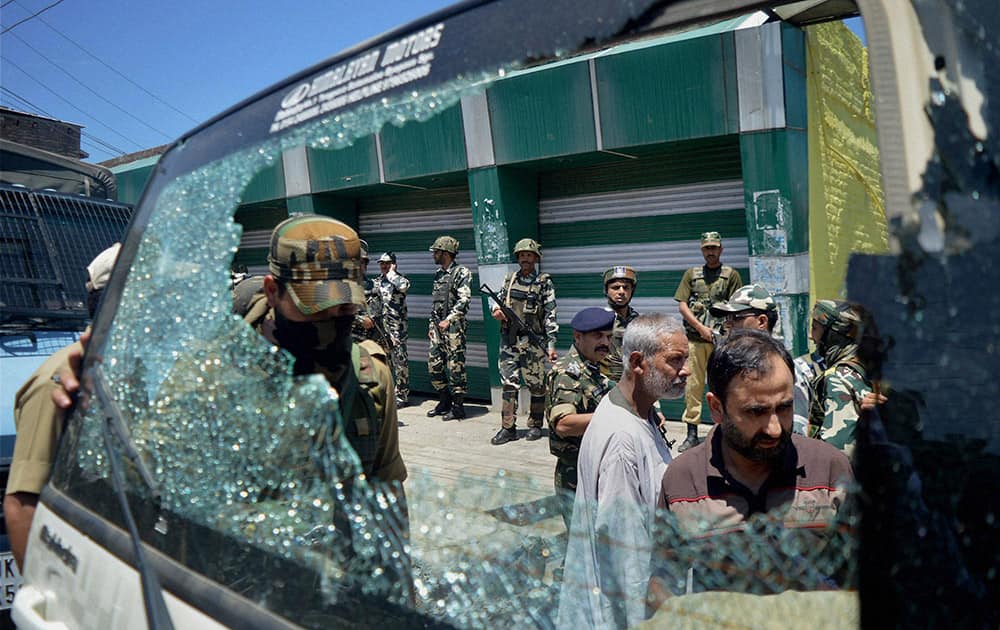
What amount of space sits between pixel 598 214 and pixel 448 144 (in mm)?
1138

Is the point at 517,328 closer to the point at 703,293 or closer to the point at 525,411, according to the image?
the point at 703,293

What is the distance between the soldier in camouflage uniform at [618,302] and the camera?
3.22 metres

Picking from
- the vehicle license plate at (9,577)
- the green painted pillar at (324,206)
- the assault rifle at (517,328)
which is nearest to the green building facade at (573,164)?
the green painted pillar at (324,206)

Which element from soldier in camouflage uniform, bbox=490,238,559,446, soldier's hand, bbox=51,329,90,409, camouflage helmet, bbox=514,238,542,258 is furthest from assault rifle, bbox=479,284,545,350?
soldier's hand, bbox=51,329,90,409

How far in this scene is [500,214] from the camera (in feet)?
6.75

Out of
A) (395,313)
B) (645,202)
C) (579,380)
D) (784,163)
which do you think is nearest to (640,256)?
(579,380)

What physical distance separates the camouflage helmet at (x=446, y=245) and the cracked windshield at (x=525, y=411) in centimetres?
2

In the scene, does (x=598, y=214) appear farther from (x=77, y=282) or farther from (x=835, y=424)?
(x=77, y=282)

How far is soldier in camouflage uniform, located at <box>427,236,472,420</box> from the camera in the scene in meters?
2.14

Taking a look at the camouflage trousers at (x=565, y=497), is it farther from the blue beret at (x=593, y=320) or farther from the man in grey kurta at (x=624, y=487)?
the blue beret at (x=593, y=320)

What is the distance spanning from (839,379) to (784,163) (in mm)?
427

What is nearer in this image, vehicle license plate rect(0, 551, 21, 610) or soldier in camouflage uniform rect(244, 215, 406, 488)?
soldier in camouflage uniform rect(244, 215, 406, 488)

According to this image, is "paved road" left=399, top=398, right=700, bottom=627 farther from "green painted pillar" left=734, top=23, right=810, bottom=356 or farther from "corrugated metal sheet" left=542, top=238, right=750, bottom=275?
"corrugated metal sheet" left=542, top=238, right=750, bottom=275

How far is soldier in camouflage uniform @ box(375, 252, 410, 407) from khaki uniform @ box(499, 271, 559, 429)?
1.11 feet
